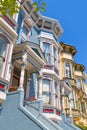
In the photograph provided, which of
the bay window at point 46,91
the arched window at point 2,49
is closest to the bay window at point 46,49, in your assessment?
the bay window at point 46,91

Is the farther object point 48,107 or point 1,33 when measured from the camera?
point 48,107

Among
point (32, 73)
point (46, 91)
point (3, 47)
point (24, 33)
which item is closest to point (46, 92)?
point (46, 91)

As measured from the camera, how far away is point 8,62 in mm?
10742

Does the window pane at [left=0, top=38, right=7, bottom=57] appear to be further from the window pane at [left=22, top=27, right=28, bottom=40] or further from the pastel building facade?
the pastel building facade

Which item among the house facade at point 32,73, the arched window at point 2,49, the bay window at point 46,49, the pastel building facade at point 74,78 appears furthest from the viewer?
the pastel building facade at point 74,78

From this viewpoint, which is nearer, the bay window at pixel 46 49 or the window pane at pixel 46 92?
the window pane at pixel 46 92

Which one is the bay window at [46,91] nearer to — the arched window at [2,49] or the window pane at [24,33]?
the window pane at [24,33]

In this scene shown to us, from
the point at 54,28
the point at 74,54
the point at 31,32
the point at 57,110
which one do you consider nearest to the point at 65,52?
the point at 74,54

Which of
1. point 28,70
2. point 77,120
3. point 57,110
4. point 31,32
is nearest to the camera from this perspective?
point 28,70

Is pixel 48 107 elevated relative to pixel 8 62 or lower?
lower

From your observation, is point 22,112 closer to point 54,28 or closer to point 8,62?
point 8,62

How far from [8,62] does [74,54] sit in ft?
68.5

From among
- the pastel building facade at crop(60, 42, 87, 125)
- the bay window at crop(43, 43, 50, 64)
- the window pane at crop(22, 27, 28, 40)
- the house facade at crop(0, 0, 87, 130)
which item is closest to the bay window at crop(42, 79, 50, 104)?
the house facade at crop(0, 0, 87, 130)

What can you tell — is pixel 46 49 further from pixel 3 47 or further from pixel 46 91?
pixel 3 47
